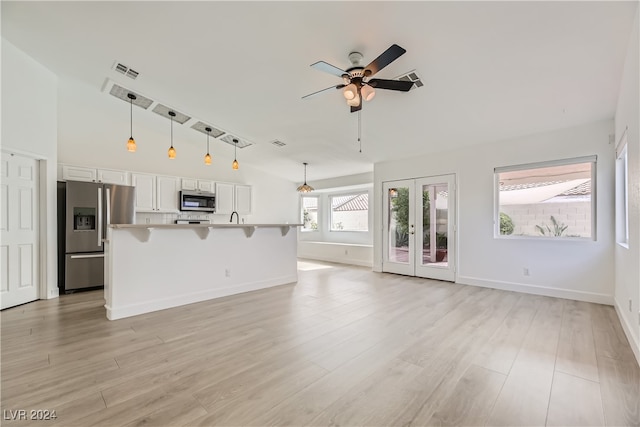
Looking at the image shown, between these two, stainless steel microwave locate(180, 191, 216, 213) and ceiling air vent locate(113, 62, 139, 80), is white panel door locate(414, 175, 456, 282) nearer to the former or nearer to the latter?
stainless steel microwave locate(180, 191, 216, 213)

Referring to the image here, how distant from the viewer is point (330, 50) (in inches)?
119

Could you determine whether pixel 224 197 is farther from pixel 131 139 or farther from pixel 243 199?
pixel 131 139

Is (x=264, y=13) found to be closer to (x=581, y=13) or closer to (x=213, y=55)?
(x=213, y=55)

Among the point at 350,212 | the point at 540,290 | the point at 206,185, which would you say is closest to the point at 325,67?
the point at 540,290

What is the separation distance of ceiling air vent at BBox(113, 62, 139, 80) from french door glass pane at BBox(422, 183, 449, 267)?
517cm

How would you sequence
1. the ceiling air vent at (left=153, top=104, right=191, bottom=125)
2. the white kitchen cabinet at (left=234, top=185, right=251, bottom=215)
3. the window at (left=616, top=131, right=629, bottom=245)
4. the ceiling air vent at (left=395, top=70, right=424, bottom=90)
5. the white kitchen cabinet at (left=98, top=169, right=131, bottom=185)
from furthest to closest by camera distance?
the white kitchen cabinet at (left=234, top=185, right=251, bottom=215), the white kitchen cabinet at (left=98, top=169, right=131, bottom=185), the ceiling air vent at (left=153, top=104, right=191, bottom=125), the window at (left=616, top=131, right=629, bottom=245), the ceiling air vent at (left=395, top=70, right=424, bottom=90)

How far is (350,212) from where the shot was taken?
28.5 feet

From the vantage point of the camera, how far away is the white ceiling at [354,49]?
8.25ft

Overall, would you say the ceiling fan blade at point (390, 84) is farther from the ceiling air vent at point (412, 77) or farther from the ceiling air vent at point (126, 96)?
the ceiling air vent at point (126, 96)

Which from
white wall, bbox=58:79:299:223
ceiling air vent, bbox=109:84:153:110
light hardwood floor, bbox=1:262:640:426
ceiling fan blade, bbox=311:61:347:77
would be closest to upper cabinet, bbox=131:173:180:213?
white wall, bbox=58:79:299:223

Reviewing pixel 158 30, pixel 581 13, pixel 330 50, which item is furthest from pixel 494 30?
pixel 158 30

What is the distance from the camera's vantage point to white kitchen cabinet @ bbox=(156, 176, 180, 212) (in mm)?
6047

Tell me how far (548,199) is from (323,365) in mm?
4421

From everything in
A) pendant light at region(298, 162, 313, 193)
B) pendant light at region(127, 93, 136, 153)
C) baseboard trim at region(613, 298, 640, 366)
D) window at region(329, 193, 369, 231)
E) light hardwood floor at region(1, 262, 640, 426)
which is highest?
pendant light at region(127, 93, 136, 153)
